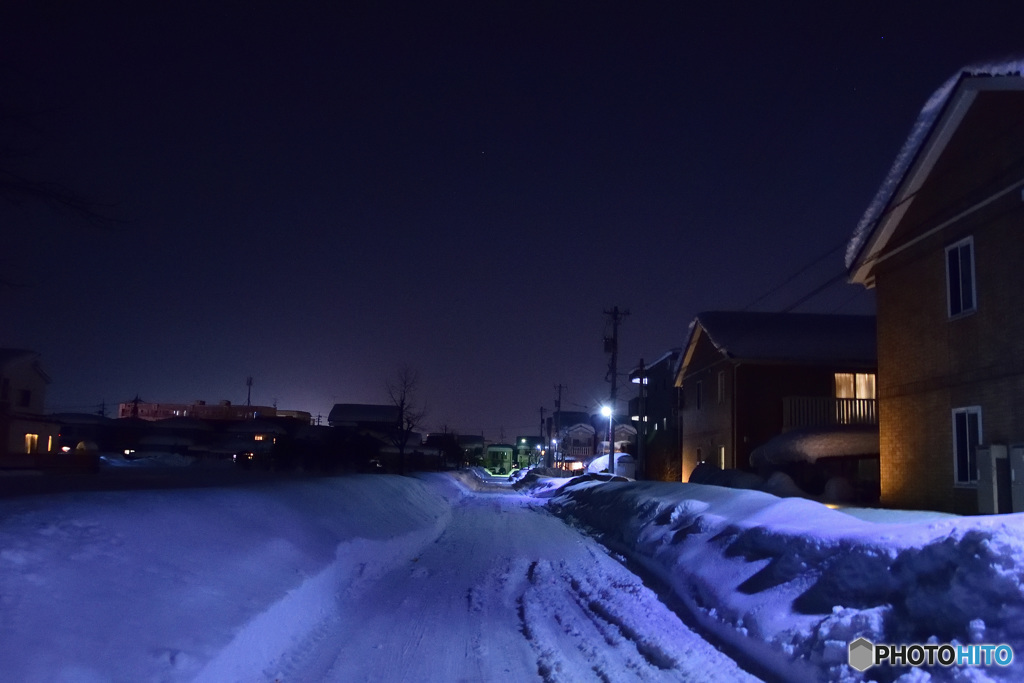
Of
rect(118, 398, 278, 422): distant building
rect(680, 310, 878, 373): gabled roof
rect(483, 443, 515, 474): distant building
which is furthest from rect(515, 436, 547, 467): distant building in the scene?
rect(680, 310, 878, 373): gabled roof

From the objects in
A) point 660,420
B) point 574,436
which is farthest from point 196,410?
point 660,420

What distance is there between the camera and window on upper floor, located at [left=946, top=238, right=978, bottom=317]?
53.3ft

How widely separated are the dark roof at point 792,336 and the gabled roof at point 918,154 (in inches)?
469

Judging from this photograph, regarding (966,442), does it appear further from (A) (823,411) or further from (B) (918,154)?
(A) (823,411)

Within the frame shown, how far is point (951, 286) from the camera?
17031 mm

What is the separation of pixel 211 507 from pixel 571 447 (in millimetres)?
125048

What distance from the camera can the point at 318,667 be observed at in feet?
24.1

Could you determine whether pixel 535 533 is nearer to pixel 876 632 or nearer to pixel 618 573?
pixel 618 573

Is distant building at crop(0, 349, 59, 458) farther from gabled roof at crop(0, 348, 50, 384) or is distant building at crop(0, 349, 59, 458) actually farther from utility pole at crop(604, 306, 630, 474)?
utility pole at crop(604, 306, 630, 474)

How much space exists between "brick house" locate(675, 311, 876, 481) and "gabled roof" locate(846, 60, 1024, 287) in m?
11.3

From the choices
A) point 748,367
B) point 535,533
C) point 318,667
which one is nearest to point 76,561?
point 318,667

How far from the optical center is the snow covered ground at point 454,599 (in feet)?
20.1

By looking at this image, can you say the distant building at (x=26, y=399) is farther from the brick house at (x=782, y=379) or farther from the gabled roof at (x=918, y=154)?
the gabled roof at (x=918, y=154)

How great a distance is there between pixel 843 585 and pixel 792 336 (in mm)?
29007
